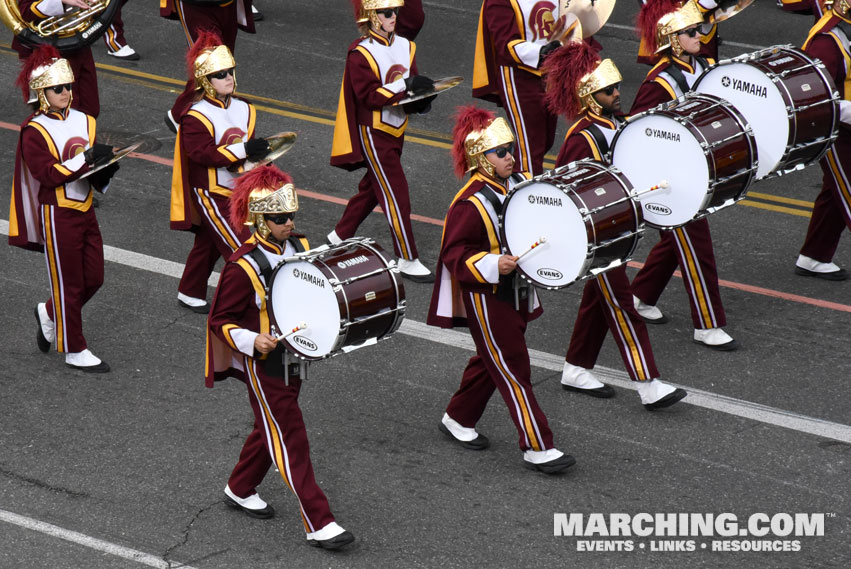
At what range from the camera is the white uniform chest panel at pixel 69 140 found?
27.3ft

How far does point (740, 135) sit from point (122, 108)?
6693mm

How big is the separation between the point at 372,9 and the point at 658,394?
3.31 m

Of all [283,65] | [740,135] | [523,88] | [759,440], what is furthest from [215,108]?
[283,65]

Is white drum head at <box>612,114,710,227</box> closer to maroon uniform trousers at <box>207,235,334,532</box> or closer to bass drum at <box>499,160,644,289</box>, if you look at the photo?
bass drum at <box>499,160,644,289</box>

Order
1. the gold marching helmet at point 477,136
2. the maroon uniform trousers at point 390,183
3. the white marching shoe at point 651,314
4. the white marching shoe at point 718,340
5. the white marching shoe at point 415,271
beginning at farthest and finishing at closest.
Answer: the white marching shoe at point 415,271, the maroon uniform trousers at point 390,183, the white marching shoe at point 651,314, the white marching shoe at point 718,340, the gold marching helmet at point 477,136

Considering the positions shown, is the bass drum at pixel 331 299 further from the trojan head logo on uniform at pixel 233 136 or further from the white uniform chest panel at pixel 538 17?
the white uniform chest panel at pixel 538 17

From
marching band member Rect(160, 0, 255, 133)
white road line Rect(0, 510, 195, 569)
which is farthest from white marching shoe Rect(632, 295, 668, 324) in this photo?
marching band member Rect(160, 0, 255, 133)

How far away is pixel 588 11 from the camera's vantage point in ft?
33.0

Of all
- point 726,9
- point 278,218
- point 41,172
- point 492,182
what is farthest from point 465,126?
point 726,9

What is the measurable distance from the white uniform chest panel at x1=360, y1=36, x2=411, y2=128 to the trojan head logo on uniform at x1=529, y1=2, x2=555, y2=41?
3.06ft

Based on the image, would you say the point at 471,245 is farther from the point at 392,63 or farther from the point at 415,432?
the point at 392,63

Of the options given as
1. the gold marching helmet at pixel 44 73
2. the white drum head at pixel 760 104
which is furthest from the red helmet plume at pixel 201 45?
the white drum head at pixel 760 104

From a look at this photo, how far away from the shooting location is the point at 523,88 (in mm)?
10039

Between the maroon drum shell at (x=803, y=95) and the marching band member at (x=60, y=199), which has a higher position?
the maroon drum shell at (x=803, y=95)
